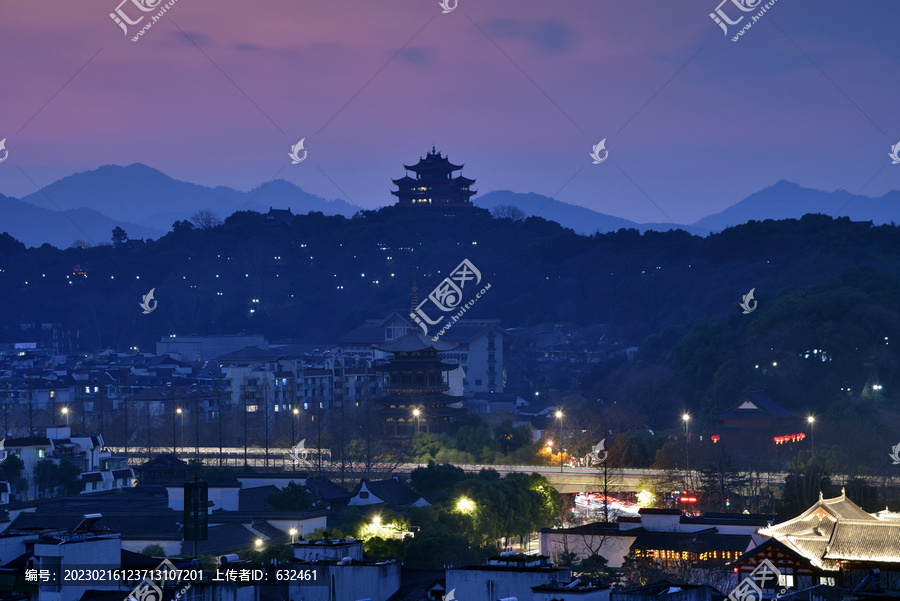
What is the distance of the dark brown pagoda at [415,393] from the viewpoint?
212 feet

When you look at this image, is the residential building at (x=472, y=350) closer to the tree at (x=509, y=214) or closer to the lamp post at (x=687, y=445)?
the lamp post at (x=687, y=445)

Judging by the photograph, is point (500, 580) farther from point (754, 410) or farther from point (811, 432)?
point (754, 410)

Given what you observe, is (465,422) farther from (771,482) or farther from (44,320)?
(44,320)

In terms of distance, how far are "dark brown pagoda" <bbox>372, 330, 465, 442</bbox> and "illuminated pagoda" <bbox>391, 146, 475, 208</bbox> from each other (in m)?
71.5

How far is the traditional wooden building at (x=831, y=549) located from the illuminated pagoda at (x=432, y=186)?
10719 cm

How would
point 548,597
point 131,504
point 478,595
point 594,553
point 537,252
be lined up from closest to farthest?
point 548,597 → point 478,595 → point 594,553 → point 131,504 → point 537,252

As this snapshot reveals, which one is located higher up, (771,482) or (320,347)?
(320,347)

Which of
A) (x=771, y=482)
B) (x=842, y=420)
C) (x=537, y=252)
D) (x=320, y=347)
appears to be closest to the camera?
(x=771, y=482)

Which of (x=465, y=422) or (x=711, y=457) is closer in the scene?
(x=711, y=457)

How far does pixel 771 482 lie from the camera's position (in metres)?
46.3

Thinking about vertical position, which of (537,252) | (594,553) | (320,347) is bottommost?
(594,553)

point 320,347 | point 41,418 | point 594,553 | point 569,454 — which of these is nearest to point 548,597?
point 594,553

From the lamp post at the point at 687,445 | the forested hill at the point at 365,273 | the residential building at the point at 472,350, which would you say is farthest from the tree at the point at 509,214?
the lamp post at the point at 687,445

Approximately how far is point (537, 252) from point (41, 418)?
5751cm
